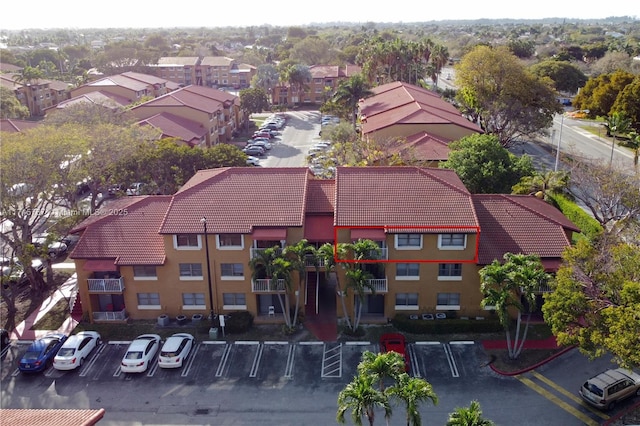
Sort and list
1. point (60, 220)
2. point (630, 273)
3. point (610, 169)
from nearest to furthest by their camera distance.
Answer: point (630, 273)
point (60, 220)
point (610, 169)

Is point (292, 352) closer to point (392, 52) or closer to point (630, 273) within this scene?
point (630, 273)

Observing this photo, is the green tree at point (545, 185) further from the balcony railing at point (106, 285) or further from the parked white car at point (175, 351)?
the balcony railing at point (106, 285)

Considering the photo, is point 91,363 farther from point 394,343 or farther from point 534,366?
point 534,366

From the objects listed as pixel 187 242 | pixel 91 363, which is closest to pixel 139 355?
pixel 91 363

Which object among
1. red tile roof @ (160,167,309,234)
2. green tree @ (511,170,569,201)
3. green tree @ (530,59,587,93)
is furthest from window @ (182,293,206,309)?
green tree @ (530,59,587,93)

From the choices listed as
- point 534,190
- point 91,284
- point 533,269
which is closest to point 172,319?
point 91,284
